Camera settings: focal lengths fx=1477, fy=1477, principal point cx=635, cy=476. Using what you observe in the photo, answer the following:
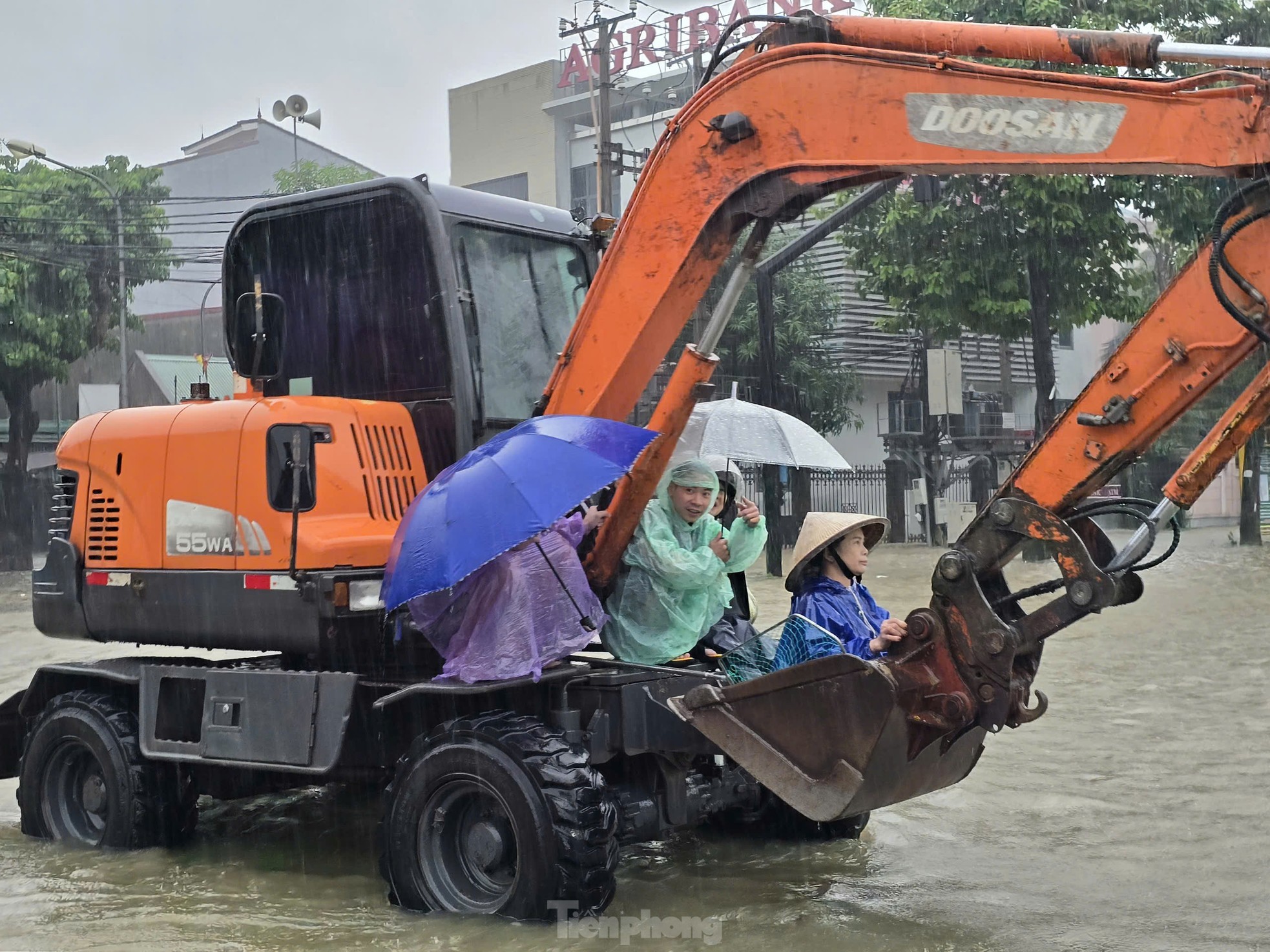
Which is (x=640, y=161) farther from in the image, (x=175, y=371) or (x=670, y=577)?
(x=670, y=577)

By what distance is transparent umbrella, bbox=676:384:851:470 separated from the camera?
9.95 m

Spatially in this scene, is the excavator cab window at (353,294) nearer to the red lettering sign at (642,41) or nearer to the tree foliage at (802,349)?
the tree foliage at (802,349)

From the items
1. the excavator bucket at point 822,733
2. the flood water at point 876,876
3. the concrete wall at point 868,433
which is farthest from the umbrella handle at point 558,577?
the concrete wall at point 868,433

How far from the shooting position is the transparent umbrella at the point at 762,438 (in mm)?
9953

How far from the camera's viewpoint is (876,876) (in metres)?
6.81

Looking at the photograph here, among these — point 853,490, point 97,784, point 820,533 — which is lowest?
point 97,784

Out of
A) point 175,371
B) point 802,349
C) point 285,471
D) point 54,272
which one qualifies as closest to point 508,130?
point 175,371

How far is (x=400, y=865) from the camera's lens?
6.22 meters

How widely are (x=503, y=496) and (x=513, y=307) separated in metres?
1.99

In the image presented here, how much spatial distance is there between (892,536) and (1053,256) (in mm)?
10596

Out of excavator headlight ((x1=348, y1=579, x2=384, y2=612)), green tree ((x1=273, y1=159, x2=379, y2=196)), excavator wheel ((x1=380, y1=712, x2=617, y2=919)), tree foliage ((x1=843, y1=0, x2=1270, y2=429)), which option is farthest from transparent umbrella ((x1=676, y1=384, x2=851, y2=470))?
green tree ((x1=273, y1=159, x2=379, y2=196))

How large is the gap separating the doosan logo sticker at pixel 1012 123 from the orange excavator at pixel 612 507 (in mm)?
11

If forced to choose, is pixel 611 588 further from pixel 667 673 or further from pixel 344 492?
pixel 344 492

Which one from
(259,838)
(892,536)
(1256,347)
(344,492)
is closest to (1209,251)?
(1256,347)
